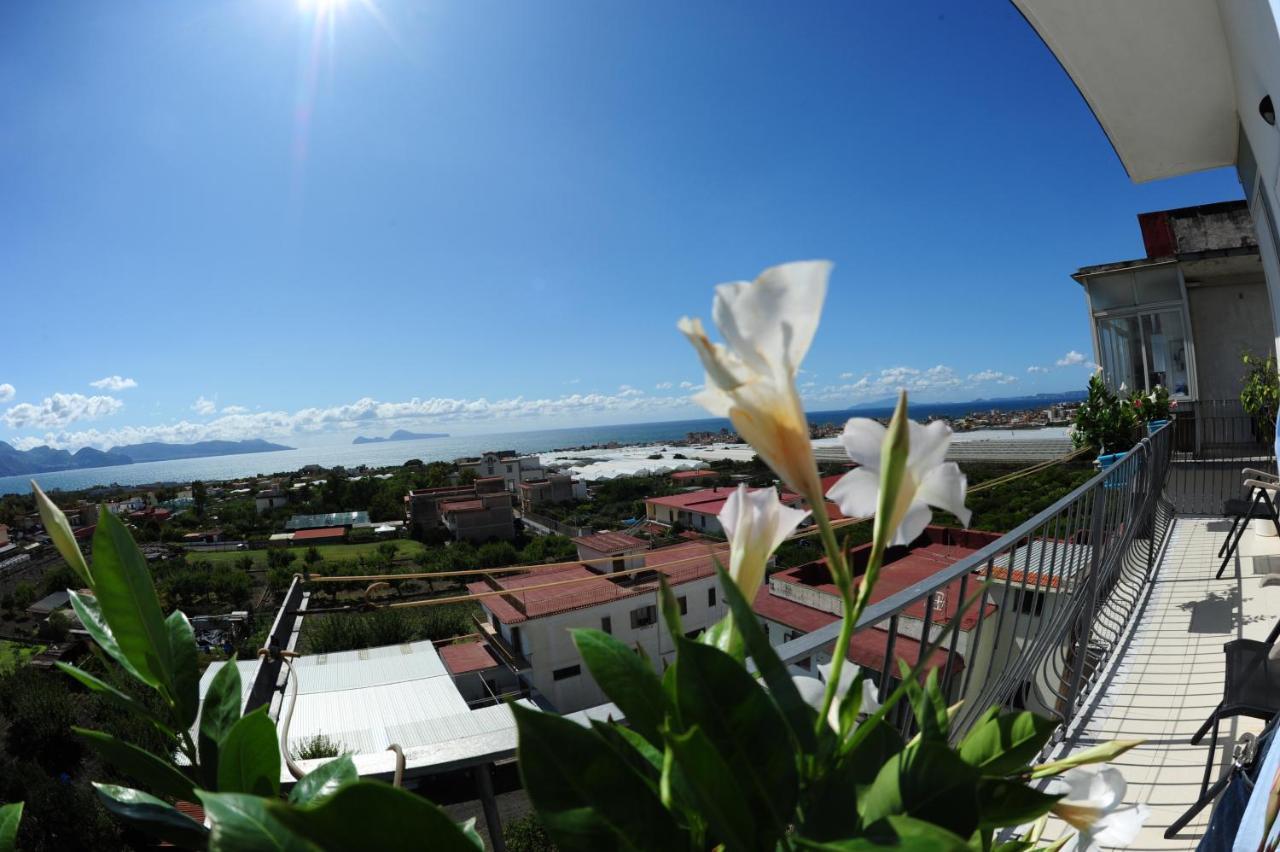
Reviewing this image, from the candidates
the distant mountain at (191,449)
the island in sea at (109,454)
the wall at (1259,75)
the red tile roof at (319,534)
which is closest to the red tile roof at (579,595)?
the wall at (1259,75)

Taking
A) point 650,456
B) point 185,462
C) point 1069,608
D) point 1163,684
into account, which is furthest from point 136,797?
point 185,462

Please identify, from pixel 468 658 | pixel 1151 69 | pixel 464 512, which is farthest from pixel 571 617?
pixel 1151 69

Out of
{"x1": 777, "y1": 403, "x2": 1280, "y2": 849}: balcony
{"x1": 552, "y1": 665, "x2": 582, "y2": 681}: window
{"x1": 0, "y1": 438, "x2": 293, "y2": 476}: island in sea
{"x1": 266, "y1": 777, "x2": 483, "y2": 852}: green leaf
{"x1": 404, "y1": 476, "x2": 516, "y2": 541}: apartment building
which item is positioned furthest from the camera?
{"x1": 0, "y1": 438, "x2": 293, "y2": 476}: island in sea

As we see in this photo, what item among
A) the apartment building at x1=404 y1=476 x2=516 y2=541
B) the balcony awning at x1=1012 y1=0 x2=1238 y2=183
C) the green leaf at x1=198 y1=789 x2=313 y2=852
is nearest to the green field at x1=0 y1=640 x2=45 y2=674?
the apartment building at x1=404 y1=476 x2=516 y2=541

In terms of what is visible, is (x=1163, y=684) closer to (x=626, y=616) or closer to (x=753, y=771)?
(x=753, y=771)

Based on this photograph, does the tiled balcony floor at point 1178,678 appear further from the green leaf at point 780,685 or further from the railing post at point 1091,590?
the green leaf at point 780,685

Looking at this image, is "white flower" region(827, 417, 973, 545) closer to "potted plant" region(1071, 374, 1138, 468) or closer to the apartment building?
"potted plant" region(1071, 374, 1138, 468)
